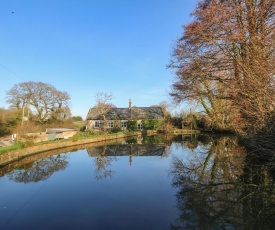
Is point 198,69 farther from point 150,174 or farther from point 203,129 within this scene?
point 203,129

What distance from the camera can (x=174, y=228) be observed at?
4.29 meters

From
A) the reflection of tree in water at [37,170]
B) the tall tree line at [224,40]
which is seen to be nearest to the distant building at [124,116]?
the reflection of tree in water at [37,170]

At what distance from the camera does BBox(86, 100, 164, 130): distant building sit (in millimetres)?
37791

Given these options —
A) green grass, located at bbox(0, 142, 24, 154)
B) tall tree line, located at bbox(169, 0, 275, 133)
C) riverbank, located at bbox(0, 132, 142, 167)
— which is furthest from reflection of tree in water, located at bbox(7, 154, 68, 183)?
tall tree line, located at bbox(169, 0, 275, 133)

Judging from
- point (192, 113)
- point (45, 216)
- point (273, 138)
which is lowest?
point (45, 216)

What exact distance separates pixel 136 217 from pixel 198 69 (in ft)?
27.2

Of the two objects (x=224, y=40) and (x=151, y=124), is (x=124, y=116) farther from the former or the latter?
(x=224, y=40)

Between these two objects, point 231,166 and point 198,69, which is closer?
point 231,166

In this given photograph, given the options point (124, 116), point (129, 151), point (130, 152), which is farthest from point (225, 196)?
point (124, 116)

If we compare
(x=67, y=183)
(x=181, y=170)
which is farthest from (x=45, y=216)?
(x=181, y=170)

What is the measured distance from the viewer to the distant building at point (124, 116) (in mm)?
37791

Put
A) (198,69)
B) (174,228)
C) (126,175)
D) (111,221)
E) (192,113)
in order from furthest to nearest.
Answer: (192,113) < (198,69) < (126,175) < (111,221) < (174,228)

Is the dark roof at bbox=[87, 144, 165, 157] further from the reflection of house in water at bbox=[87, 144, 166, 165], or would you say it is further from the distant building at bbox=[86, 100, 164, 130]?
the distant building at bbox=[86, 100, 164, 130]

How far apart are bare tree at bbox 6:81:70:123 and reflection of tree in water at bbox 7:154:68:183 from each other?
71.7 feet
